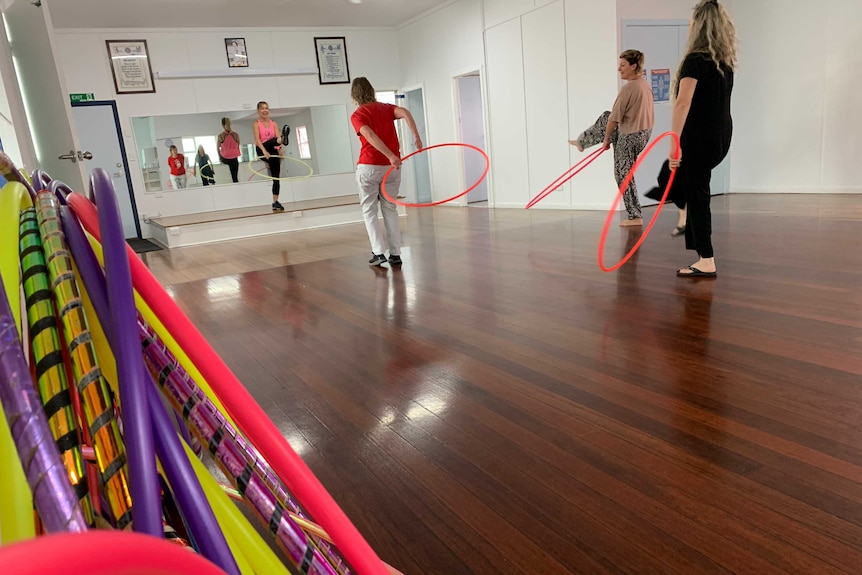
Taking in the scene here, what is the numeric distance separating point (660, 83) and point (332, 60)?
20.2 feet

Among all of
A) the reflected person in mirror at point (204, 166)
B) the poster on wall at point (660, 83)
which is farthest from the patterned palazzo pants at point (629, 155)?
the reflected person in mirror at point (204, 166)

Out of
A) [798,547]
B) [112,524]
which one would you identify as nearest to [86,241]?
[112,524]

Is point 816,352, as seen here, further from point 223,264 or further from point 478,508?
point 223,264

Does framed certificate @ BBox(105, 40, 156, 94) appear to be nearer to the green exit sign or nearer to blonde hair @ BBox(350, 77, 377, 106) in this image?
the green exit sign

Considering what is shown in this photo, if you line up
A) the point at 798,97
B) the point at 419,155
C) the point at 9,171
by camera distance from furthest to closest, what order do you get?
the point at 419,155, the point at 798,97, the point at 9,171

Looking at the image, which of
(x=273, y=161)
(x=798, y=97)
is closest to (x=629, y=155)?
(x=798, y=97)

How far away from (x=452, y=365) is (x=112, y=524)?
2.07 m

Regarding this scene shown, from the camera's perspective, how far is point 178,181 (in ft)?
34.2

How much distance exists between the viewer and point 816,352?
238cm

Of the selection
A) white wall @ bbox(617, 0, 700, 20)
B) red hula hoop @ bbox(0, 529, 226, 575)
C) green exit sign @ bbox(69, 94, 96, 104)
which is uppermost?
white wall @ bbox(617, 0, 700, 20)

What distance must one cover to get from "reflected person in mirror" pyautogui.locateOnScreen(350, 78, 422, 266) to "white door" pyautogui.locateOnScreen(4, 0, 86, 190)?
1925 mm

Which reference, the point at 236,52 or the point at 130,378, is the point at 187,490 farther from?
the point at 236,52

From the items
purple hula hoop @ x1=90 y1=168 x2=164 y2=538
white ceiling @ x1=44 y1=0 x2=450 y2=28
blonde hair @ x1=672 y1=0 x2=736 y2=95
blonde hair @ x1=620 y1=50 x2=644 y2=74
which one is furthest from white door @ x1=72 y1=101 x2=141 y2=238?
purple hula hoop @ x1=90 y1=168 x2=164 y2=538

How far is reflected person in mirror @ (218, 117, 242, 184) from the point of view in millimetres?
10609
